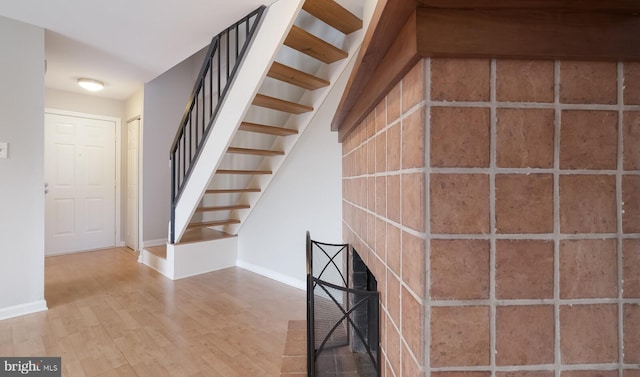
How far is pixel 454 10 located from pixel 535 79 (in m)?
0.20

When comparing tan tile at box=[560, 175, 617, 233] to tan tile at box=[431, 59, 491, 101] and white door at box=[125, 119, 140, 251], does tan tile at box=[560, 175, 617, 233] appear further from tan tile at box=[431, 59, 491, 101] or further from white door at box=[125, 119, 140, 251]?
white door at box=[125, 119, 140, 251]

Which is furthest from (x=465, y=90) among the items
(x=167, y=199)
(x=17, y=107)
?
(x=167, y=199)

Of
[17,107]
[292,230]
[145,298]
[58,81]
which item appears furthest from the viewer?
[58,81]

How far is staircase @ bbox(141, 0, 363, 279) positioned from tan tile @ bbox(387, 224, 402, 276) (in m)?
1.58

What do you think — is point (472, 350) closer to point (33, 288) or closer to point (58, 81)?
point (33, 288)

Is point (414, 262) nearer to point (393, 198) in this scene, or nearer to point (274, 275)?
point (393, 198)

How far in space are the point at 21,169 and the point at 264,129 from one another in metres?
1.84

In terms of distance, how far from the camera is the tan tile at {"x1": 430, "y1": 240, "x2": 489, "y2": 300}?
0.54m

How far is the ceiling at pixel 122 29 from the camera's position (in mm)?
2029

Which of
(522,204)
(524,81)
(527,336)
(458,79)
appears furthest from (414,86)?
(527,336)

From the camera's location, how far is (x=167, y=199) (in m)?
3.99

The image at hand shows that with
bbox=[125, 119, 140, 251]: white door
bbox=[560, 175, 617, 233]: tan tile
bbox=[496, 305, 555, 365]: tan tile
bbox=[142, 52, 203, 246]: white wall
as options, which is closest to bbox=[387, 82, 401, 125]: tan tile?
bbox=[560, 175, 617, 233]: tan tile

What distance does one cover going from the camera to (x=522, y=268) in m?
0.54

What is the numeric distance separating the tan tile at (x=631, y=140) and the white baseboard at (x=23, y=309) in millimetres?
3331
